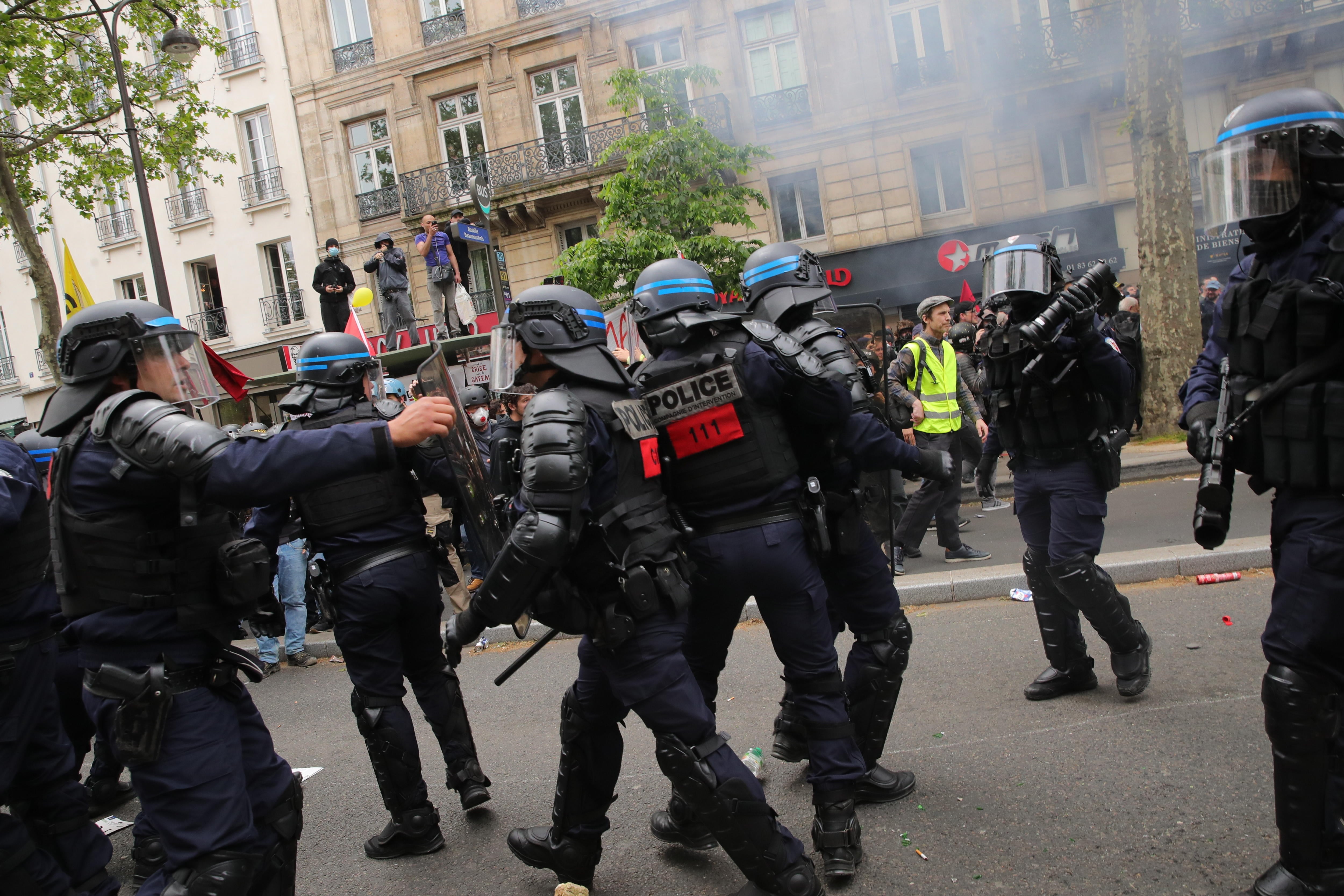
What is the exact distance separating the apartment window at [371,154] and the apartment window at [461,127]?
1379mm

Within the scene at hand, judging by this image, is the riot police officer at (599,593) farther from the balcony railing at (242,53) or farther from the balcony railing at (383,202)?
the balcony railing at (242,53)

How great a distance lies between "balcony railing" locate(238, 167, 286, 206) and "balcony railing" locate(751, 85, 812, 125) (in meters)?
11.2

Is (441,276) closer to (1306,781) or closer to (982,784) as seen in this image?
(982,784)

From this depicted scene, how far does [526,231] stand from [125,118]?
Answer: 10434 millimetres

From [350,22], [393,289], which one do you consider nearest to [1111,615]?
[393,289]

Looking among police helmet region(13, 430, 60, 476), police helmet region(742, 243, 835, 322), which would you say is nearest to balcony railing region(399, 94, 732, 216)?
police helmet region(13, 430, 60, 476)

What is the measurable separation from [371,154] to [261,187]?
283 centimetres

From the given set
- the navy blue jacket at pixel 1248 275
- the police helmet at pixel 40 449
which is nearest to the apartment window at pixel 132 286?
the police helmet at pixel 40 449

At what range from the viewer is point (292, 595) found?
22.4ft

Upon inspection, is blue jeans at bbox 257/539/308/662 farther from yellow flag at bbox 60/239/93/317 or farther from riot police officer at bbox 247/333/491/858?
riot police officer at bbox 247/333/491/858

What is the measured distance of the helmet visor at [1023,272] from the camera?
372cm

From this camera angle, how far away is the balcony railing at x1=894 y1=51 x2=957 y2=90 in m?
17.5

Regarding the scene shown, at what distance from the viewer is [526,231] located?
20359 mm

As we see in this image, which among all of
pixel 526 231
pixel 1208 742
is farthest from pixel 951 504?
pixel 526 231
